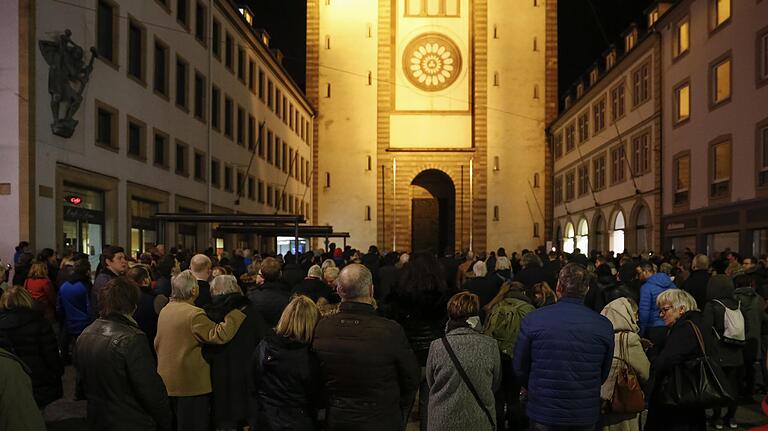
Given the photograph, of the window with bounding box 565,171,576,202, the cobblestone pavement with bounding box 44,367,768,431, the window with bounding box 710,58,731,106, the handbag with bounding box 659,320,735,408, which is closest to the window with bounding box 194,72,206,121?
the window with bounding box 710,58,731,106

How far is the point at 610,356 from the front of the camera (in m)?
5.23

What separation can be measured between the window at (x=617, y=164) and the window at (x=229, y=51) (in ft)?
57.4

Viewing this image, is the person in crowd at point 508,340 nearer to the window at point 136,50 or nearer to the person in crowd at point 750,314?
the person in crowd at point 750,314

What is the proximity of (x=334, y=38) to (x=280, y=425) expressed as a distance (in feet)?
144

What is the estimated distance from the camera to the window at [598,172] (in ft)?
124

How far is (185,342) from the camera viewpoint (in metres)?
6.22

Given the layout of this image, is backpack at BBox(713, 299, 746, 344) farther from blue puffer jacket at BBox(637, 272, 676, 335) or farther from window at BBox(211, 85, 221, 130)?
window at BBox(211, 85, 221, 130)

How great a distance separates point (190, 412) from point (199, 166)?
2372 centimetres

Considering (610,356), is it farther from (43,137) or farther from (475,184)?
(475,184)

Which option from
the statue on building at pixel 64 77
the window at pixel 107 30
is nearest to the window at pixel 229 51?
the window at pixel 107 30

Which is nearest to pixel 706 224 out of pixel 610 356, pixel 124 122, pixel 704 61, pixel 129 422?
pixel 704 61

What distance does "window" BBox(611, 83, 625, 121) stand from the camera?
34938 millimetres

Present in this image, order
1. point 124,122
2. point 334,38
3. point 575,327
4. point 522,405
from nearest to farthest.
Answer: point 575,327 → point 522,405 → point 124,122 → point 334,38

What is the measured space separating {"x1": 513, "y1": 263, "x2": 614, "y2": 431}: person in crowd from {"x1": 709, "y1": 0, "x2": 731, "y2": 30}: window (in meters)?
22.4
